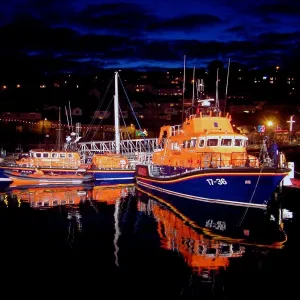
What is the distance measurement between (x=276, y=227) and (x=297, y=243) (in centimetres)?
253

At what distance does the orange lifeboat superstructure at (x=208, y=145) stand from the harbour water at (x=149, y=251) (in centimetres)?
253

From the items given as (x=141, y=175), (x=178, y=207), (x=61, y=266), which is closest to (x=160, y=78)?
(x=141, y=175)

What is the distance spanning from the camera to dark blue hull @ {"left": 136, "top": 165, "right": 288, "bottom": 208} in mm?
18531

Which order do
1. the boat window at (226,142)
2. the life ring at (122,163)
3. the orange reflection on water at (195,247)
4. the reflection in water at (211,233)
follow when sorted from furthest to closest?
the life ring at (122,163) < the boat window at (226,142) < the reflection in water at (211,233) < the orange reflection on water at (195,247)

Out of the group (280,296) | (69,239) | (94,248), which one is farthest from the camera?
(69,239)

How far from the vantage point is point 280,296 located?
392 inches

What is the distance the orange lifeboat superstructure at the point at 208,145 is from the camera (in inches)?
834

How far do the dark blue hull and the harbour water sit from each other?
21.7 inches

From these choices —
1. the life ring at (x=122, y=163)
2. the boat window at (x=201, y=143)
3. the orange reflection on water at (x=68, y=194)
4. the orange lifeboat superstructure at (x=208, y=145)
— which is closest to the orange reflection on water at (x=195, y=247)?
the orange lifeboat superstructure at (x=208, y=145)

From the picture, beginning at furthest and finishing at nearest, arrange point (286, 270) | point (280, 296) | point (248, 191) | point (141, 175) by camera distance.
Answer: point (141, 175), point (248, 191), point (286, 270), point (280, 296)

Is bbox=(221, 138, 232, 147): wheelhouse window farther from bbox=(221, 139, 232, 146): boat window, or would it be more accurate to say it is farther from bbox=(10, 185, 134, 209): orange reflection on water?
bbox=(10, 185, 134, 209): orange reflection on water

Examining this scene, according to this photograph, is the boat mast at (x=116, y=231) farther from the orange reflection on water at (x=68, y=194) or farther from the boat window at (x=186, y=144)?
the boat window at (x=186, y=144)

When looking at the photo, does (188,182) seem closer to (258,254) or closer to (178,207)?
(178,207)

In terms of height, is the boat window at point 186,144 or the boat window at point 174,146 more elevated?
the boat window at point 186,144
